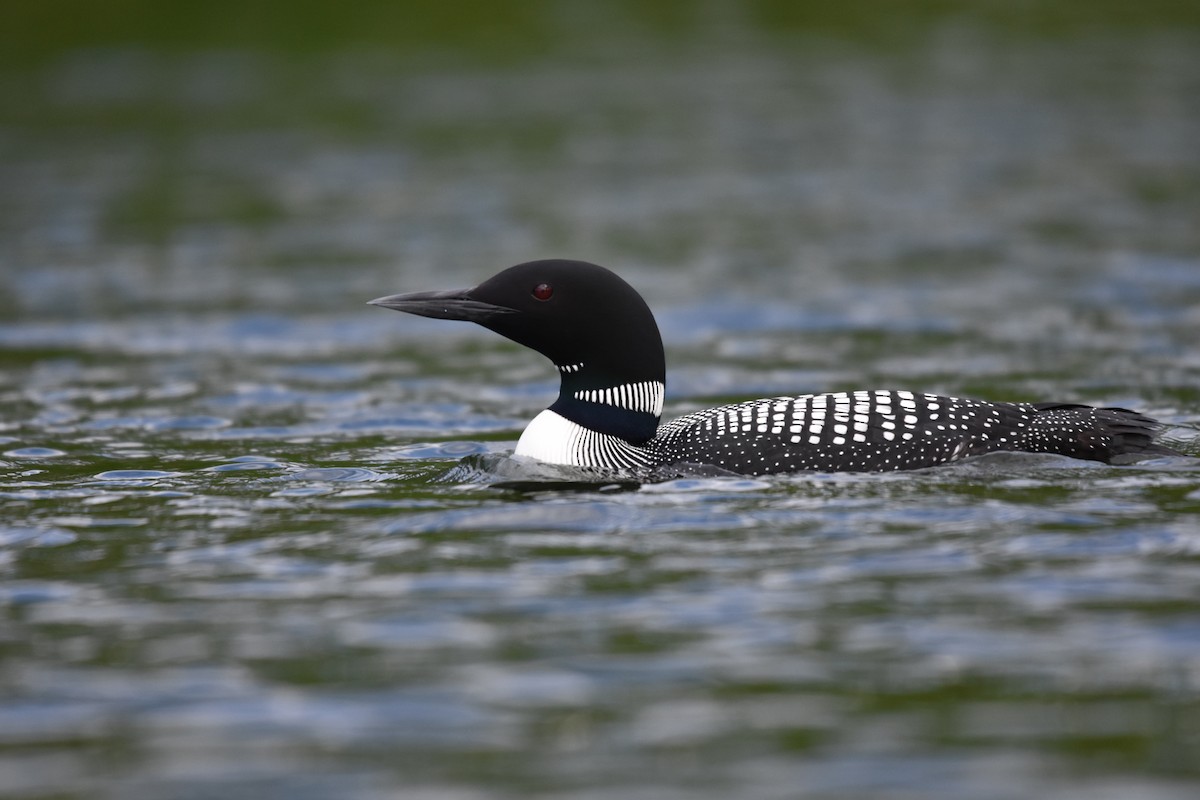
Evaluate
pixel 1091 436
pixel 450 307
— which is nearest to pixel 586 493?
pixel 450 307

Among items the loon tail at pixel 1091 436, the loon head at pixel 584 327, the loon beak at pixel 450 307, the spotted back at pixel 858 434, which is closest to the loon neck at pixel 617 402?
the loon head at pixel 584 327

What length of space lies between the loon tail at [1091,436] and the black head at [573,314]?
1294 mm

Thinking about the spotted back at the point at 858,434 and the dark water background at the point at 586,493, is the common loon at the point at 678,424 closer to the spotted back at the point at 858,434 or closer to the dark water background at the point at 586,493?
the spotted back at the point at 858,434

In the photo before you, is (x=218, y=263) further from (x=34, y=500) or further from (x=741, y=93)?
(x=741, y=93)

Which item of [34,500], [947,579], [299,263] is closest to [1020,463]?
[947,579]

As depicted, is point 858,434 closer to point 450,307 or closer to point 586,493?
point 586,493

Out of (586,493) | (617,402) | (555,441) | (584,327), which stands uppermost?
(584,327)

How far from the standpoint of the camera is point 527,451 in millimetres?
5992

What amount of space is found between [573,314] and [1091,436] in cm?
177

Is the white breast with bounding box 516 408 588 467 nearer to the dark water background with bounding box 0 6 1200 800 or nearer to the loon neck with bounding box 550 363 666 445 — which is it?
the loon neck with bounding box 550 363 666 445

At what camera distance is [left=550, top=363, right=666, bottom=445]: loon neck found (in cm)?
599

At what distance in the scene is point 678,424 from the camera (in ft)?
20.3

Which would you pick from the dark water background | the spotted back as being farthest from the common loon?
the dark water background

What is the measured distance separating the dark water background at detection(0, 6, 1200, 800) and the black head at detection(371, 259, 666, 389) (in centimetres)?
48
